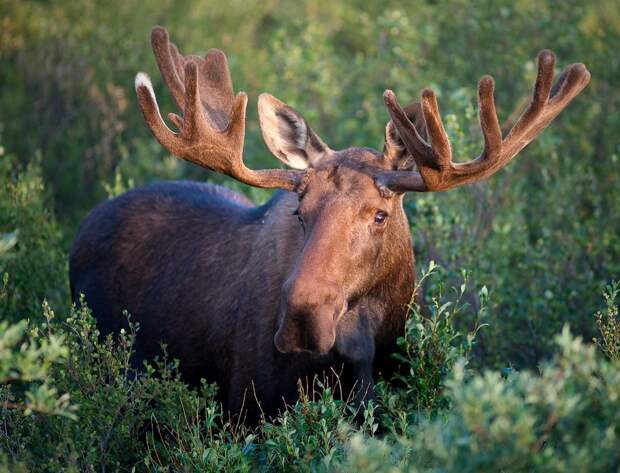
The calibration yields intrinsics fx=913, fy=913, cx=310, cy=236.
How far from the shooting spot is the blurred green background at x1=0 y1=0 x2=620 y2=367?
266 inches

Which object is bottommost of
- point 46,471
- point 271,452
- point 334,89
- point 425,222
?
point 46,471

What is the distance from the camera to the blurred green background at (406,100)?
266 inches

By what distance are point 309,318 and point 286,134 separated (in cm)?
140

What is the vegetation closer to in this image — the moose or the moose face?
the moose

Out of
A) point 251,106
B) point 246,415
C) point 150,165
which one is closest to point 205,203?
point 246,415

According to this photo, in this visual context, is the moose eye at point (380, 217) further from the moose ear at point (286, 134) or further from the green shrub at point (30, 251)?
the green shrub at point (30, 251)

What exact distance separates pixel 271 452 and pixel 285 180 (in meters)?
1.54

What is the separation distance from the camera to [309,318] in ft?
14.4

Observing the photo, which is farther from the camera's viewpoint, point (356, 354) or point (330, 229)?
point (356, 354)

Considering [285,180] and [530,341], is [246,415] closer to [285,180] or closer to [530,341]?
[285,180]

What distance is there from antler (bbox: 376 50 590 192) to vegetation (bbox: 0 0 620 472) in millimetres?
547

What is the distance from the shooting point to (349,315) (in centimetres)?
488

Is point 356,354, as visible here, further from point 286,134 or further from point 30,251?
point 30,251

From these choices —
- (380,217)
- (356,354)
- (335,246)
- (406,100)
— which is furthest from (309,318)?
(406,100)
